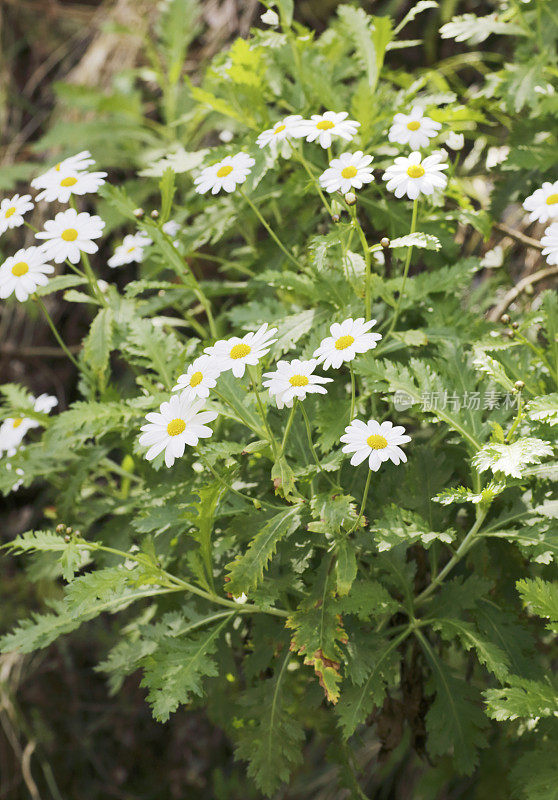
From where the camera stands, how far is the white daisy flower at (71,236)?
1.09 metres

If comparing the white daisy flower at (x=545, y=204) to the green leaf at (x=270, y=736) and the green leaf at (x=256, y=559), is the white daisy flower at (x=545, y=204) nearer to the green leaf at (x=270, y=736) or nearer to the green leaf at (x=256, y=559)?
the green leaf at (x=256, y=559)

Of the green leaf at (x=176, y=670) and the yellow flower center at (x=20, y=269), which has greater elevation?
the yellow flower center at (x=20, y=269)

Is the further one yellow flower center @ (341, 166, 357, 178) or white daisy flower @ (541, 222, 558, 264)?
yellow flower center @ (341, 166, 357, 178)

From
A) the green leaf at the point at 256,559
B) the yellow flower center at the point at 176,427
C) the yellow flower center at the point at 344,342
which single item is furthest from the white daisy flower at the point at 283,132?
the green leaf at the point at 256,559

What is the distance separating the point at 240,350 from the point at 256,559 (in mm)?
298

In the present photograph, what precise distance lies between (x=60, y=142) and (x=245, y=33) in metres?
0.68

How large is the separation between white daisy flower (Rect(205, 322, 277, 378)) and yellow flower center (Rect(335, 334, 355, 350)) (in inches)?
3.6

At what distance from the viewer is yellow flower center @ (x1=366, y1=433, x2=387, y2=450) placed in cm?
94

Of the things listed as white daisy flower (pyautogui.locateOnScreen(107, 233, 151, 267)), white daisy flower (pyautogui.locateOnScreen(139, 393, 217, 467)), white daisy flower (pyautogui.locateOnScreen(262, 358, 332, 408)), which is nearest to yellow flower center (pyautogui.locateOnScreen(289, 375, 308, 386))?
white daisy flower (pyautogui.locateOnScreen(262, 358, 332, 408))

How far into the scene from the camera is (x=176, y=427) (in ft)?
3.14

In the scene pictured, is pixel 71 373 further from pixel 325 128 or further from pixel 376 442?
pixel 376 442

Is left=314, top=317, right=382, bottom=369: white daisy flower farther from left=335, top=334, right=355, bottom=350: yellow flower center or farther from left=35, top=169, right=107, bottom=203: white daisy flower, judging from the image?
left=35, top=169, right=107, bottom=203: white daisy flower

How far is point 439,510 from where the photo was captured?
3.78 ft

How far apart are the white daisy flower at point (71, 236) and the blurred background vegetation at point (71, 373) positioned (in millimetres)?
1112
